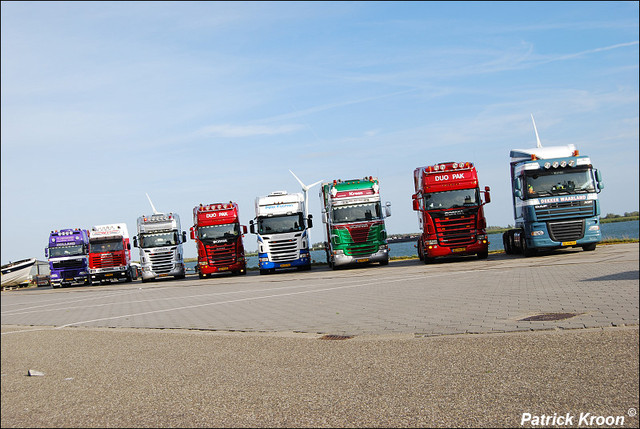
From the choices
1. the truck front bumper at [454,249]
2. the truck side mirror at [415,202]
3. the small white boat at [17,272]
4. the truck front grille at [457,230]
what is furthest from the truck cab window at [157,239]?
the truck front grille at [457,230]

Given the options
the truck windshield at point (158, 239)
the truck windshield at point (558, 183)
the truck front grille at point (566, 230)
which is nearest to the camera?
the truck front grille at point (566, 230)

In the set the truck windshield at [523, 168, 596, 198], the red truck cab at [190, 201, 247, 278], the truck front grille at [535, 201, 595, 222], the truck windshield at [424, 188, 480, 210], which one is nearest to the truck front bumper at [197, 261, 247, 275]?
the red truck cab at [190, 201, 247, 278]

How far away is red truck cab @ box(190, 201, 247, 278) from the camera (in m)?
34.3

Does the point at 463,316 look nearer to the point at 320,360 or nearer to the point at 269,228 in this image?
the point at 320,360

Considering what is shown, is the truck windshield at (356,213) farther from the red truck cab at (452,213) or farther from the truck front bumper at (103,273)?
the truck front bumper at (103,273)

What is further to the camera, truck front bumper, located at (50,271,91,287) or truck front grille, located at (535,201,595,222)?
truck front bumper, located at (50,271,91,287)

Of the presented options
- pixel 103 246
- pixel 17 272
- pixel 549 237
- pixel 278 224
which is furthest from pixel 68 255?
pixel 549 237

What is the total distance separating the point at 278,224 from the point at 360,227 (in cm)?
481

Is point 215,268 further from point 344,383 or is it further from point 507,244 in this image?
point 344,383

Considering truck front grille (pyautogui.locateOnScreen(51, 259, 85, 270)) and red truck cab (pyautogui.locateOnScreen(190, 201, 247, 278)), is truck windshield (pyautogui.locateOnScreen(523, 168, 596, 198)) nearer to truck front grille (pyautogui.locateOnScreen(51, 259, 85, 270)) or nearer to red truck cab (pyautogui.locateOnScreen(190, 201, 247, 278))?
red truck cab (pyautogui.locateOnScreen(190, 201, 247, 278))

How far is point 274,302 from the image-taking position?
16.7m

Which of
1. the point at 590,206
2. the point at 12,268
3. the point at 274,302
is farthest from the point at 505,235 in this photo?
the point at 12,268

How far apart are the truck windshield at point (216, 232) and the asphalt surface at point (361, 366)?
20929 mm

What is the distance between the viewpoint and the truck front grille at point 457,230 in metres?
26.3
